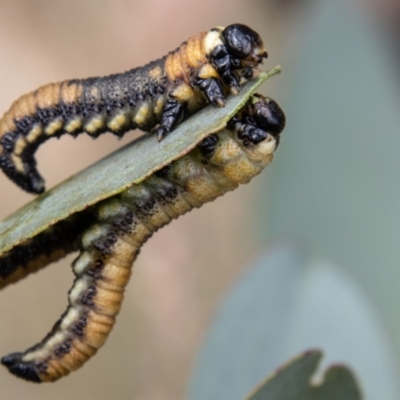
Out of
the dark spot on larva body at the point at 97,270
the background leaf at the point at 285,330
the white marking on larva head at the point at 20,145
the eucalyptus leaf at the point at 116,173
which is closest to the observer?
the eucalyptus leaf at the point at 116,173

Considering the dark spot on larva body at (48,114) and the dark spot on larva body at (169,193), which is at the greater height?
the dark spot on larva body at (48,114)

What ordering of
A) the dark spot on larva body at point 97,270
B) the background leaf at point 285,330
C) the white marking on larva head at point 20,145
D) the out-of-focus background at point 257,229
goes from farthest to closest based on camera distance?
the out-of-focus background at point 257,229 < the background leaf at point 285,330 < the white marking on larva head at point 20,145 < the dark spot on larva body at point 97,270

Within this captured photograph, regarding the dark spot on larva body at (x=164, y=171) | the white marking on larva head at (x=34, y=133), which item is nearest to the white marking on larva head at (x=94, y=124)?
the white marking on larva head at (x=34, y=133)

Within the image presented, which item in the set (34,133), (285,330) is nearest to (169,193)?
(34,133)

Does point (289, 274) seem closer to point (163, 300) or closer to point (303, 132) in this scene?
point (303, 132)

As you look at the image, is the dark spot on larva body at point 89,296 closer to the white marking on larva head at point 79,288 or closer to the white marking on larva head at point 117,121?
the white marking on larva head at point 79,288

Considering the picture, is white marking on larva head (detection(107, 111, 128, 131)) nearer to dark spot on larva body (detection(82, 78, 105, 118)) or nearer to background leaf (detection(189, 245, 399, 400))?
dark spot on larva body (detection(82, 78, 105, 118))

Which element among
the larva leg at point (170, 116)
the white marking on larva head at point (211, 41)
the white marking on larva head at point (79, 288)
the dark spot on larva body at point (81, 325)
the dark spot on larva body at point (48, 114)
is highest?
the dark spot on larva body at point (48, 114)

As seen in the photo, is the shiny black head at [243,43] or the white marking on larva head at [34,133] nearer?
the shiny black head at [243,43]
